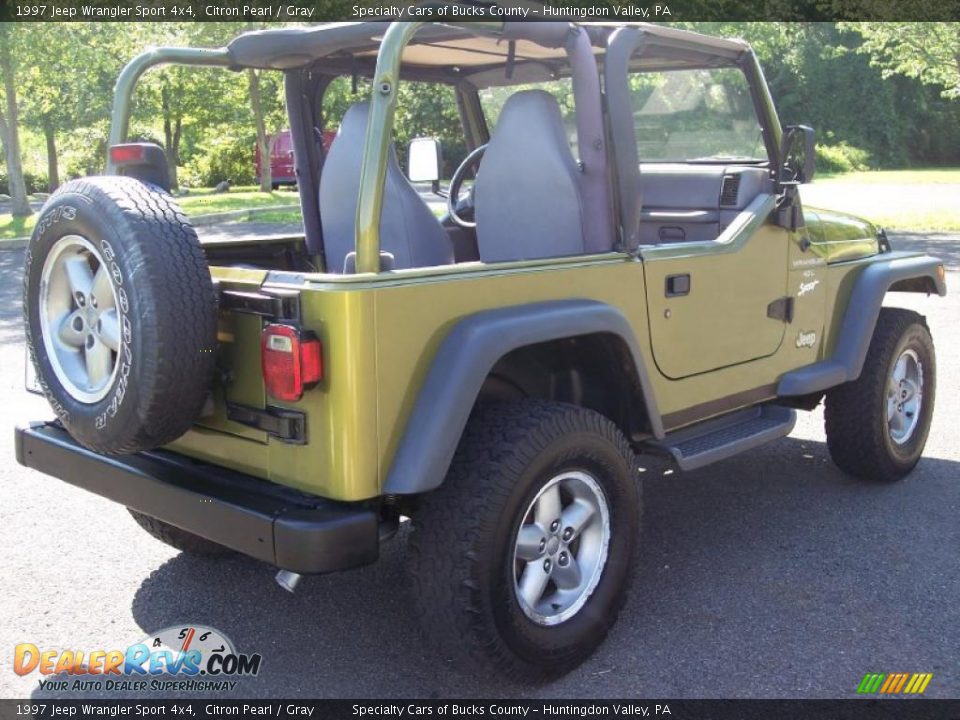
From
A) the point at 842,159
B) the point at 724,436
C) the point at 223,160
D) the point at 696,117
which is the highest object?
the point at 223,160

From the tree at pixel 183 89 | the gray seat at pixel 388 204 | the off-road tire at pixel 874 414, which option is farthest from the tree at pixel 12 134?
the off-road tire at pixel 874 414

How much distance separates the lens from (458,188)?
481 cm

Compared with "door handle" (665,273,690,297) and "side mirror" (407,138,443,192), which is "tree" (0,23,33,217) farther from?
"door handle" (665,273,690,297)

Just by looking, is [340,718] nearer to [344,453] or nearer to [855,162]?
[344,453]

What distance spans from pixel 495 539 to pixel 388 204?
1399mm

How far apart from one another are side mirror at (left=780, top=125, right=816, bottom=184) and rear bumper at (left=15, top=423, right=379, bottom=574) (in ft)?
8.35

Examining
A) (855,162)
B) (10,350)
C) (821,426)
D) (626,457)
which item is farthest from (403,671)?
(855,162)

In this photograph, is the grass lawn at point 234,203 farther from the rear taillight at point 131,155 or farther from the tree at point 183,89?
the rear taillight at point 131,155

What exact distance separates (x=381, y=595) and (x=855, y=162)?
39541mm

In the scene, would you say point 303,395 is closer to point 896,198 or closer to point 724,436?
point 724,436

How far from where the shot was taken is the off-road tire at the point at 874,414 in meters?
4.79

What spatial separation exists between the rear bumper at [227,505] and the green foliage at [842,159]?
111 feet

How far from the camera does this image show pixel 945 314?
937cm

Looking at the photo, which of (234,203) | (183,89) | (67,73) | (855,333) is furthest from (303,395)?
(183,89)
